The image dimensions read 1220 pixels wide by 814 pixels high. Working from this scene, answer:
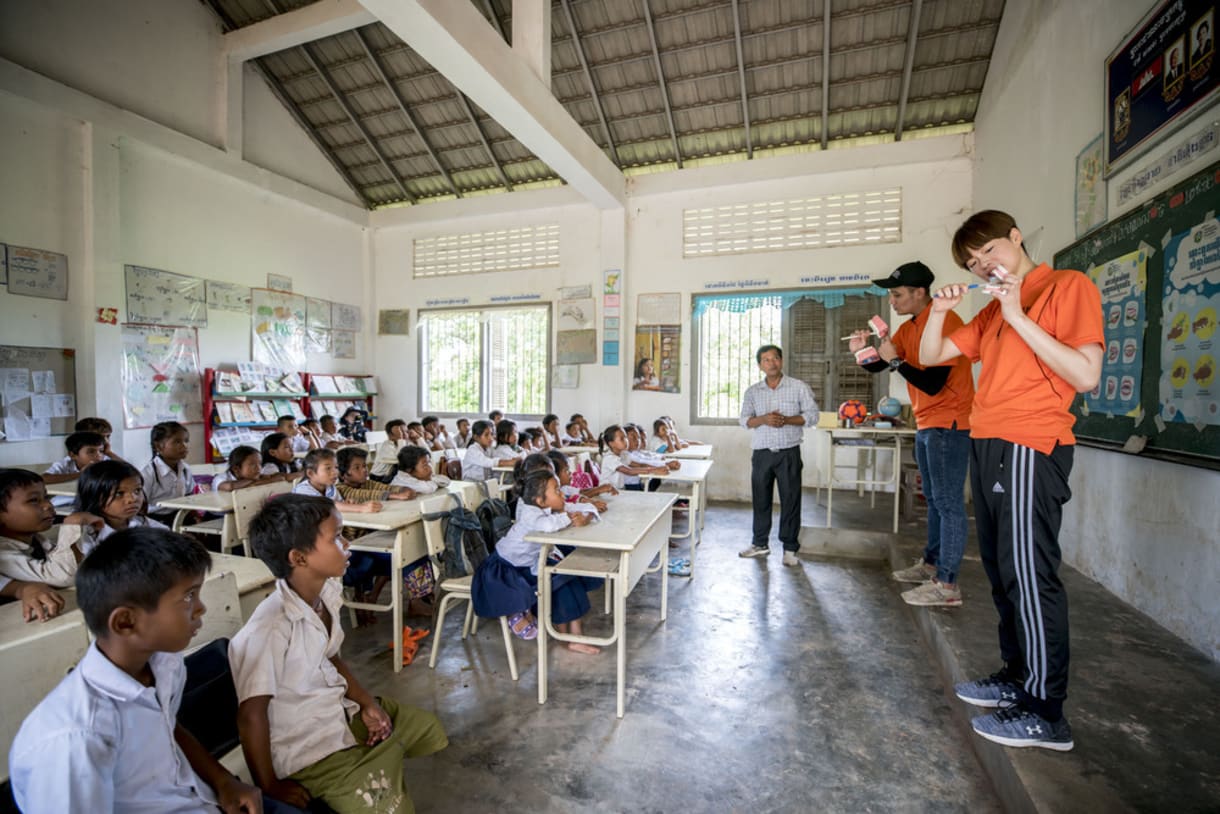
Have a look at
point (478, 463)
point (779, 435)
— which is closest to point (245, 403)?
point (478, 463)

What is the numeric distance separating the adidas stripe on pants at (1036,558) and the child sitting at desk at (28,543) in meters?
2.69

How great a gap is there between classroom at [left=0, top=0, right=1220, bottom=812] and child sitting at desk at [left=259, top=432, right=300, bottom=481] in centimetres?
69

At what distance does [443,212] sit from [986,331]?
24.4 feet

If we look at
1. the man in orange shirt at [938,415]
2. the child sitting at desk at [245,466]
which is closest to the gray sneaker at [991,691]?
the man in orange shirt at [938,415]

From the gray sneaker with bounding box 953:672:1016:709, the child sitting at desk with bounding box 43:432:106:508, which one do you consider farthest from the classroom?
the child sitting at desk with bounding box 43:432:106:508

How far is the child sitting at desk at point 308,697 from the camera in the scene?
1190mm

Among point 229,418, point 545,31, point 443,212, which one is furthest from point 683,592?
point 443,212

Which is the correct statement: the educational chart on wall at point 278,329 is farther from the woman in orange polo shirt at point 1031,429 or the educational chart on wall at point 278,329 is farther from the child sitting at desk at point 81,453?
the woman in orange polo shirt at point 1031,429

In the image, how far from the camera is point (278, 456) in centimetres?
434

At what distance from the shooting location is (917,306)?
2490 millimetres

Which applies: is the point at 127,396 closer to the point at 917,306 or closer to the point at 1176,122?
the point at 917,306

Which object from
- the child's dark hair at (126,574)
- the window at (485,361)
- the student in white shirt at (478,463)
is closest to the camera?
the child's dark hair at (126,574)

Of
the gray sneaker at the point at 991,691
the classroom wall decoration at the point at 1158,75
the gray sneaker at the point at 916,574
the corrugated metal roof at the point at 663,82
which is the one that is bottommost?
the gray sneaker at the point at 916,574

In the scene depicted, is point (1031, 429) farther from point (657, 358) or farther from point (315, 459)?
point (657, 358)
